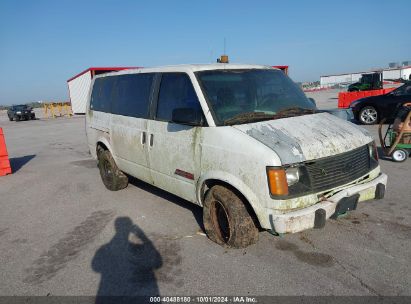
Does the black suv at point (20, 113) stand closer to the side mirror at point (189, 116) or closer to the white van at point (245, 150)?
the white van at point (245, 150)

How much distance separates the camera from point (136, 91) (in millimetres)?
4961

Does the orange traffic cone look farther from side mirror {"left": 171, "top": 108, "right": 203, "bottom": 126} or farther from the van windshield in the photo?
the van windshield

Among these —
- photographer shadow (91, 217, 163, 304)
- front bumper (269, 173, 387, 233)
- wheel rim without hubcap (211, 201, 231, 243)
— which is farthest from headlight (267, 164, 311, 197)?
photographer shadow (91, 217, 163, 304)

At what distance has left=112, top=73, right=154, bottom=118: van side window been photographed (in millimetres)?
4699

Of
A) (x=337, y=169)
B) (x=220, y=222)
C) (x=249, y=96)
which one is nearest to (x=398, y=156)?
(x=337, y=169)

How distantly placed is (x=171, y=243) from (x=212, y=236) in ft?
1.68

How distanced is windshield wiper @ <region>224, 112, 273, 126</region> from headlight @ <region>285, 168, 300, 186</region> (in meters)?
0.79

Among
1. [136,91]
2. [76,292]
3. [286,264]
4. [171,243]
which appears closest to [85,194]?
[136,91]

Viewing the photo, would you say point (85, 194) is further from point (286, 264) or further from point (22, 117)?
point (22, 117)

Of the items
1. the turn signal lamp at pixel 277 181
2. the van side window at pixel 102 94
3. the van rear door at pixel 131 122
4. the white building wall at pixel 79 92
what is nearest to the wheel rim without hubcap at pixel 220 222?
the turn signal lamp at pixel 277 181

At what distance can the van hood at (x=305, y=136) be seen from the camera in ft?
10.4

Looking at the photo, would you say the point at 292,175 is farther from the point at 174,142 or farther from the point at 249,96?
the point at 174,142

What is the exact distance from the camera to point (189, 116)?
372cm

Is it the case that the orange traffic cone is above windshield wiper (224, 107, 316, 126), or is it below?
below
